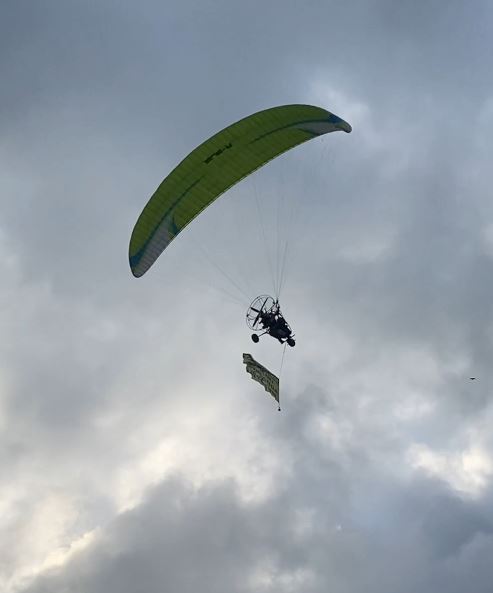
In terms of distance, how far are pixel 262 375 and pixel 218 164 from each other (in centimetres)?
1491

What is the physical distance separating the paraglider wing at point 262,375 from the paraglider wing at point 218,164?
9.66 m

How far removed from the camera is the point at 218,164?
50125 mm

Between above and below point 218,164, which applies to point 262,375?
below

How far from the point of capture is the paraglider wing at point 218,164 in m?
50.0

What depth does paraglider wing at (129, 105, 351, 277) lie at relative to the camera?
50.0 meters

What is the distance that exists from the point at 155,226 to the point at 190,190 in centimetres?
348

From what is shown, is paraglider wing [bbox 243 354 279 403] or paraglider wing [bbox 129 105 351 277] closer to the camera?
paraglider wing [bbox 129 105 351 277]

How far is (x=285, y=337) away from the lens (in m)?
54.4

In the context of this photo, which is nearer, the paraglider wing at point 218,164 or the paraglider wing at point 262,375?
the paraglider wing at point 218,164

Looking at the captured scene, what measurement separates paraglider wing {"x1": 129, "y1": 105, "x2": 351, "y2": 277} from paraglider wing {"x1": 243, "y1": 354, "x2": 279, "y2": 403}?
9.66 metres

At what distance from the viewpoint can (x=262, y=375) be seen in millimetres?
54094

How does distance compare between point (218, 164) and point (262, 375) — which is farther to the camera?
point (262, 375)

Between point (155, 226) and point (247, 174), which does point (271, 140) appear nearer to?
point (247, 174)

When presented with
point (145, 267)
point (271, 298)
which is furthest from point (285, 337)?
point (145, 267)
